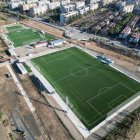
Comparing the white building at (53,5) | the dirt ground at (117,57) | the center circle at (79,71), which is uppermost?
the white building at (53,5)

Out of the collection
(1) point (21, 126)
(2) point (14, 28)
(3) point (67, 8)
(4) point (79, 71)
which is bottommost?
(1) point (21, 126)

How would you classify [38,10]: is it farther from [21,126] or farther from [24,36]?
[21,126]

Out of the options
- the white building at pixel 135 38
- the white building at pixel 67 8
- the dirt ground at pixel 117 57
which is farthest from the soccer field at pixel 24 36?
the white building at pixel 67 8

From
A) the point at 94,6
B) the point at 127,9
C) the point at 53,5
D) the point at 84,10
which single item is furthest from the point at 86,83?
the point at 53,5

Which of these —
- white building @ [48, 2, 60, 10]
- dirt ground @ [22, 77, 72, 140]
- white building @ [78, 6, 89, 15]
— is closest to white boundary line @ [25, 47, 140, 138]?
dirt ground @ [22, 77, 72, 140]

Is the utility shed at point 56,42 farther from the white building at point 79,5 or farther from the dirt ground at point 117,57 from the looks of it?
the white building at point 79,5

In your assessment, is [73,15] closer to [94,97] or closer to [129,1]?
[129,1]
